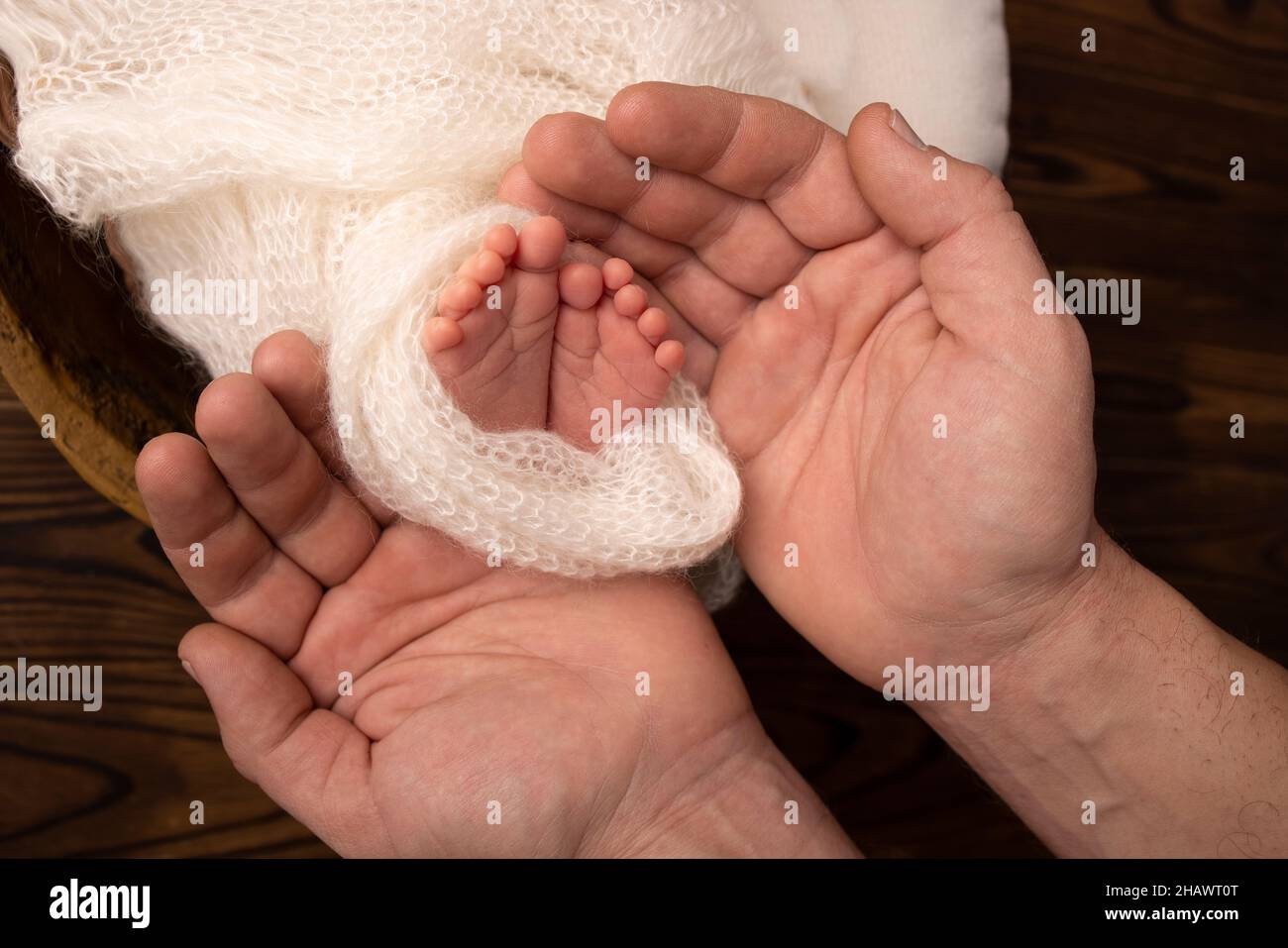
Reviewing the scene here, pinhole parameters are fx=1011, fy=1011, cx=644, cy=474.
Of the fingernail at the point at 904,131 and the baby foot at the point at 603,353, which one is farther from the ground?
the fingernail at the point at 904,131

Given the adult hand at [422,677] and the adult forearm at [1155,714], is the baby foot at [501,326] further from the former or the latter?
the adult forearm at [1155,714]

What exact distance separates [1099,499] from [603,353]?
760 mm

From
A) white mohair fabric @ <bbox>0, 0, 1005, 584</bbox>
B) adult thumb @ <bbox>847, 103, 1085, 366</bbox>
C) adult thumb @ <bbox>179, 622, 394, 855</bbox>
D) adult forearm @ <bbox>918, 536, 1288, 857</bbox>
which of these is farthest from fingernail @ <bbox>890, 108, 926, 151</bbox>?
adult thumb @ <bbox>179, 622, 394, 855</bbox>

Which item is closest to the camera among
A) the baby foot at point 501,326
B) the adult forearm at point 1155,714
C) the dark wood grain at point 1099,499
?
the baby foot at point 501,326

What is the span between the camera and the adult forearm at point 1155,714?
73 centimetres

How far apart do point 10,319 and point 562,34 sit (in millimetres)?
428

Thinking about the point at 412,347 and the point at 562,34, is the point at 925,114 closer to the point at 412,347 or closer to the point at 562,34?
the point at 562,34

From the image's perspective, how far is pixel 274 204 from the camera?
2.36ft

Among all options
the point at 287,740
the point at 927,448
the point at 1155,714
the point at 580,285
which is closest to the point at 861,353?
the point at 927,448

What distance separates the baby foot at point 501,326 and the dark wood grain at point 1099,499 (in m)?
0.52

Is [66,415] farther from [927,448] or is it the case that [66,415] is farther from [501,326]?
[927,448]

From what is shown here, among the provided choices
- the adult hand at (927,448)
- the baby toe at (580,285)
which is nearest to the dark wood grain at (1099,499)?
the adult hand at (927,448)

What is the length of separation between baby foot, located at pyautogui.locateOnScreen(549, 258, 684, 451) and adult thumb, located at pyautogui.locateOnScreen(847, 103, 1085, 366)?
0.18 m
